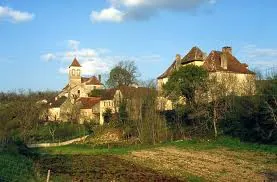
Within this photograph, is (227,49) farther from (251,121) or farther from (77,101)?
(77,101)

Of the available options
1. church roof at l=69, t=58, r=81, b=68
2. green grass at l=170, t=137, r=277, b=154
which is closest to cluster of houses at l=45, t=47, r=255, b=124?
church roof at l=69, t=58, r=81, b=68

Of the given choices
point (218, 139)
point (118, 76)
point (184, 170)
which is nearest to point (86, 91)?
point (118, 76)

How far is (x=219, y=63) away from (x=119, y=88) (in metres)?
21.0

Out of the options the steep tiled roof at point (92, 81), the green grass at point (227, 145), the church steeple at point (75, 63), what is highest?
the church steeple at point (75, 63)

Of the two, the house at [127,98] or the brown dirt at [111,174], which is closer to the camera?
the brown dirt at [111,174]

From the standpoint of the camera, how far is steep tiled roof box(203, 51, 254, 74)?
202 ft

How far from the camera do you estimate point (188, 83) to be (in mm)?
50219

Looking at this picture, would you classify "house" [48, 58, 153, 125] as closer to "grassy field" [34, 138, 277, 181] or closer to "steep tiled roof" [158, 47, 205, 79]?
"steep tiled roof" [158, 47, 205, 79]

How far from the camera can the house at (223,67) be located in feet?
178

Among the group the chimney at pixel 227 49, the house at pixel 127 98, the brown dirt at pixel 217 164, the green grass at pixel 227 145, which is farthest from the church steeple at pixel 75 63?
the brown dirt at pixel 217 164

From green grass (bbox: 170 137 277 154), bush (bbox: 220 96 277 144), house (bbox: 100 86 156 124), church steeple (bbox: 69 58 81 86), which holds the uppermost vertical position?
church steeple (bbox: 69 58 81 86)

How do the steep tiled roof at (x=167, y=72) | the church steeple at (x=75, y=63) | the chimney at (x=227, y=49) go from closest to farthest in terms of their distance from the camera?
the chimney at (x=227, y=49) < the steep tiled roof at (x=167, y=72) < the church steeple at (x=75, y=63)

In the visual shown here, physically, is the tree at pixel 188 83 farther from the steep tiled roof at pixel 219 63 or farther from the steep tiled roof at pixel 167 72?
the steep tiled roof at pixel 167 72

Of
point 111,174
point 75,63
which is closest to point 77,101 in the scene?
point 75,63
